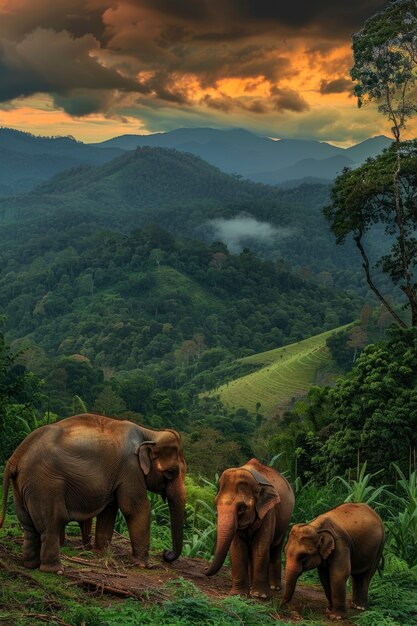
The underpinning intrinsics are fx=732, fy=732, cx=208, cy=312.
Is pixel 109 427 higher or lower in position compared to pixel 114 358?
higher

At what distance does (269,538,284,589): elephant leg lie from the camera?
7.45m

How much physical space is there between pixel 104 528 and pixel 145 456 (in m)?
0.88

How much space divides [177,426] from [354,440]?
40.3 metres

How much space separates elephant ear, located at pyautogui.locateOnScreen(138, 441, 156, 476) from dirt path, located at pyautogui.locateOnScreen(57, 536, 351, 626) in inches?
33.9

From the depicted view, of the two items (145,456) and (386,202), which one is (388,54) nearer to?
(386,202)

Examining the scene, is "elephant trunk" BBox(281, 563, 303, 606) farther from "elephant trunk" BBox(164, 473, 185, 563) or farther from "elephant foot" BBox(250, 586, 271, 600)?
"elephant trunk" BBox(164, 473, 185, 563)

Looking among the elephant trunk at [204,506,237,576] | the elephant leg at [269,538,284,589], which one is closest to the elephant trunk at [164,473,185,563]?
the elephant trunk at [204,506,237,576]

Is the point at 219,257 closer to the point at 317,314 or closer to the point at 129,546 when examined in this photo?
the point at 317,314

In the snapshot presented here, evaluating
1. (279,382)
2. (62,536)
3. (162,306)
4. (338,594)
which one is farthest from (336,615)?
(162,306)

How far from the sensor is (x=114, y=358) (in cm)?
10925

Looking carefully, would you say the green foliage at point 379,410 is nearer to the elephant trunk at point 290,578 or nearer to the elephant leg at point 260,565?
the elephant leg at point 260,565

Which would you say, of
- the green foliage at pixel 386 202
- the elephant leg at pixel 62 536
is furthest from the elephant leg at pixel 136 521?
the green foliage at pixel 386 202

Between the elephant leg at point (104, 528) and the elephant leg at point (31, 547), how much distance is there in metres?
0.89

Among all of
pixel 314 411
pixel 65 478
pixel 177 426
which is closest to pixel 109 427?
pixel 65 478
